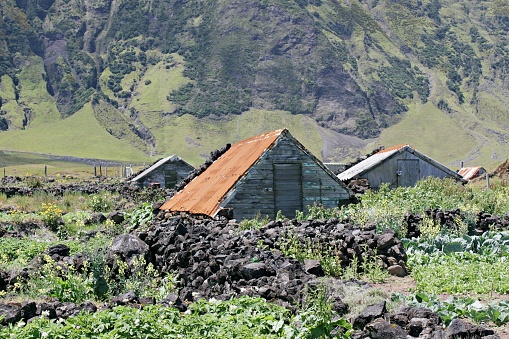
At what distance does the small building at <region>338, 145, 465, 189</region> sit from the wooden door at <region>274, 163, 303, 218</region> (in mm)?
11896

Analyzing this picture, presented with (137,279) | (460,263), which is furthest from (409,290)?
(137,279)

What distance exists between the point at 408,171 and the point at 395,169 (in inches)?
29.2

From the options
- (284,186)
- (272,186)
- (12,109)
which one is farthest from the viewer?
(12,109)

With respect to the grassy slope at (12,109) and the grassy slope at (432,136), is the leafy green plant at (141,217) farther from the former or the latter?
the grassy slope at (12,109)

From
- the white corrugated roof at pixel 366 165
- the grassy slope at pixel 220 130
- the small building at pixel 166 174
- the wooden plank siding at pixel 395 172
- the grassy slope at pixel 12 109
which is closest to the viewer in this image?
the white corrugated roof at pixel 366 165

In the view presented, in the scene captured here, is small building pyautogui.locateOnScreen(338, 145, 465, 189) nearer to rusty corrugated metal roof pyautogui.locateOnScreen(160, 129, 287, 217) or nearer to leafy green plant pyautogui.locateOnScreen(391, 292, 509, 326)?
rusty corrugated metal roof pyautogui.locateOnScreen(160, 129, 287, 217)

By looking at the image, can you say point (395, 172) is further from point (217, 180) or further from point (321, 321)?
point (321, 321)

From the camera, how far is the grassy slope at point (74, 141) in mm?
159125

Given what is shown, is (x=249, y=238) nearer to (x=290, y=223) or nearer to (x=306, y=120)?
(x=290, y=223)

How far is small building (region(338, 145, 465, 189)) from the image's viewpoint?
36.2 metres

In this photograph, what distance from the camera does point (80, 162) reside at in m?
138

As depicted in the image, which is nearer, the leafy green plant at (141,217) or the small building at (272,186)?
the small building at (272,186)

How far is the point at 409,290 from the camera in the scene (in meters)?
10.8

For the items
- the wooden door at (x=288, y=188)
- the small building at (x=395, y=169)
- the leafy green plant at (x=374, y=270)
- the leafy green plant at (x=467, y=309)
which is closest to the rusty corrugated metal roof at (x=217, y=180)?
A: the wooden door at (x=288, y=188)
